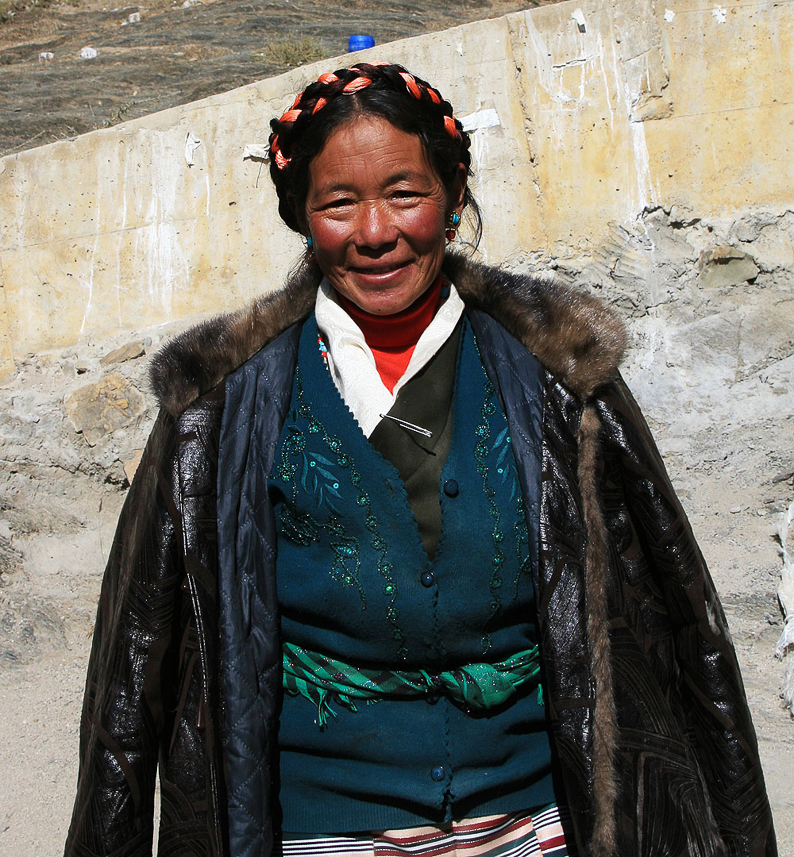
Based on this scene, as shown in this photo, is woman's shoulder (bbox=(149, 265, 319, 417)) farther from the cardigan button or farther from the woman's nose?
the cardigan button

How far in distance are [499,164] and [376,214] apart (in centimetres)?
326

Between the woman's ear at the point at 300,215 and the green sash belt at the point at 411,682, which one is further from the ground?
the woman's ear at the point at 300,215

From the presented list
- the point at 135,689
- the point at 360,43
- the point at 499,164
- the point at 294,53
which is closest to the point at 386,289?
the point at 135,689

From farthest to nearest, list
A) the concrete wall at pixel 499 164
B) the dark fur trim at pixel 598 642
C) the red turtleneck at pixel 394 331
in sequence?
the concrete wall at pixel 499 164 → the red turtleneck at pixel 394 331 → the dark fur trim at pixel 598 642

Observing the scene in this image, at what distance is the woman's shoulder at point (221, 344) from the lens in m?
1.58

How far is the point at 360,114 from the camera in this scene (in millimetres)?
1587

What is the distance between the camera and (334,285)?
1.68 metres

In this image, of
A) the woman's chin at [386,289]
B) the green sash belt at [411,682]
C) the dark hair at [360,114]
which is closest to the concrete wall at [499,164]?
the dark hair at [360,114]

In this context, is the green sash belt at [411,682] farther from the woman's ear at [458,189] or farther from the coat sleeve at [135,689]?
the woman's ear at [458,189]

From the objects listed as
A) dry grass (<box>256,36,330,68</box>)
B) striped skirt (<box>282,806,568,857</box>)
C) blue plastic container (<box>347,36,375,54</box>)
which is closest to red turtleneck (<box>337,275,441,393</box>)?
striped skirt (<box>282,806,568,857</box>)

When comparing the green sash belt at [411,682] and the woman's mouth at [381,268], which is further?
the woman's mouth at [381,268]

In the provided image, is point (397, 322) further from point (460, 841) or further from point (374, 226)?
point (460, 841)

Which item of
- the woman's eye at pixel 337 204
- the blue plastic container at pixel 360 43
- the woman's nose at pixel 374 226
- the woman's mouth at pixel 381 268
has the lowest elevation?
the woman's mouth at pixel 381 268

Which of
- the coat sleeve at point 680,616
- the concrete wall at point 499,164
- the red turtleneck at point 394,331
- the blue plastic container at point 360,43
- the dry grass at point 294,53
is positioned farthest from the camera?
the dry grass at point 294,53
